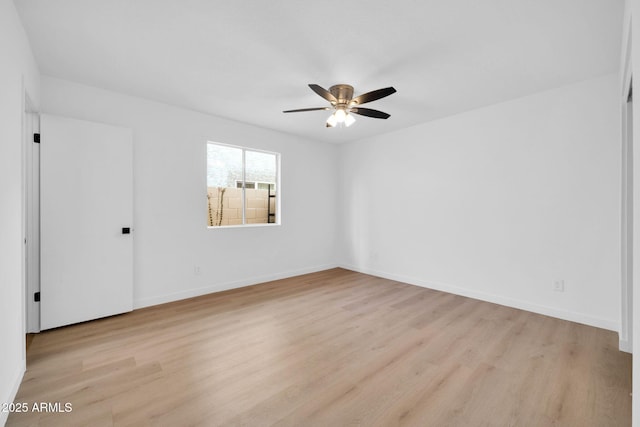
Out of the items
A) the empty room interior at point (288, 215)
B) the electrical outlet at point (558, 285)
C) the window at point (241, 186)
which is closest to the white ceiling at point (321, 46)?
the empty room interior at point (288, 215)

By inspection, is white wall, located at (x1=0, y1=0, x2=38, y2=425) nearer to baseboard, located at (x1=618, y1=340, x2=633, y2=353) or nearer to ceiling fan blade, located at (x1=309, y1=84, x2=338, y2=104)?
ceiling fan blade, located at (x1=309, y1=84, x2=338, y2=104)

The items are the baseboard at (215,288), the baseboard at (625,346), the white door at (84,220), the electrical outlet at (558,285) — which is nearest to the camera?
the baseboard at (625,346)

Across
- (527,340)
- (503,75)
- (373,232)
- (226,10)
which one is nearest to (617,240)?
(527,340)

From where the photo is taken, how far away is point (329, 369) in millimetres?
2221

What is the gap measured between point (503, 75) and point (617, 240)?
2069 millimetres

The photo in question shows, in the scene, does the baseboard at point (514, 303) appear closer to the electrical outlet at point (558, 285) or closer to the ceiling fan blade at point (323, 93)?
the electrical outlet at point (558, 285)

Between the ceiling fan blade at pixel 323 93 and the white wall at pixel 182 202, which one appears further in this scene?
the white wall at pixel 182 202

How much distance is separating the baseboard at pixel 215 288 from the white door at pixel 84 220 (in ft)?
0.77

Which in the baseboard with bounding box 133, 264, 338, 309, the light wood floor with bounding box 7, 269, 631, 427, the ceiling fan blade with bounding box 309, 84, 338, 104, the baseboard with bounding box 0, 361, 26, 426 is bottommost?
the light wood floor with bounding box 7, 269, 631, 427

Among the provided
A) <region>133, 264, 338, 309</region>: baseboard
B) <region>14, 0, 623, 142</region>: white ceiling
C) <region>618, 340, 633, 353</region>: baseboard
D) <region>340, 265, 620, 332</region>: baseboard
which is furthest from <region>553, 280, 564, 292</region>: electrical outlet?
<region>133, 264, 338, 309</region>: baseboard

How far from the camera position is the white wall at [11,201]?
1.68 metres

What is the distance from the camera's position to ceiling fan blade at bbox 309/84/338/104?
253cm

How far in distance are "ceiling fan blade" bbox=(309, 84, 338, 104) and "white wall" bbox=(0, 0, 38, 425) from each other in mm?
2030

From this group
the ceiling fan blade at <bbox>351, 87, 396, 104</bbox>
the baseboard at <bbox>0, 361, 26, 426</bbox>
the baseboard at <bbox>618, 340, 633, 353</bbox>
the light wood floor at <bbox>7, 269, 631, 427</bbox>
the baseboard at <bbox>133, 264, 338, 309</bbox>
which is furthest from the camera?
the baseboard at <bbox>133, 264, 338, 309</bbox>
